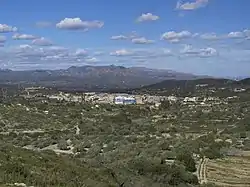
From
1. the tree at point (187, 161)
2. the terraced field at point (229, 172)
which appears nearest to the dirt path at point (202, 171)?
the terraced field at point (229, 172)

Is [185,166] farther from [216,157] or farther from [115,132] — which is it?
[115,132]

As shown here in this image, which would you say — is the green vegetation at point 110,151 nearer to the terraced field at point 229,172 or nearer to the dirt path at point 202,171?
the dirt path at point 202,171

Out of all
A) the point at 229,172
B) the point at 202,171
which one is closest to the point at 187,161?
the point at 202,171

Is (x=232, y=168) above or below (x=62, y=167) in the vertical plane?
below

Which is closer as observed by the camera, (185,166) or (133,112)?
(185,166)

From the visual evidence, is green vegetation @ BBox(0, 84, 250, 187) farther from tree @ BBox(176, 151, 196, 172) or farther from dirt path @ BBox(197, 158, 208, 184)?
dirt path @ BBox(197, 158, 208, 184)

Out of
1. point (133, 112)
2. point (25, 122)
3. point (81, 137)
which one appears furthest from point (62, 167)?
point (133, 112)

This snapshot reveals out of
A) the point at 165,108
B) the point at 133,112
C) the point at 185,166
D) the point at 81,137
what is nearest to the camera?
Answer: the point at 185,166

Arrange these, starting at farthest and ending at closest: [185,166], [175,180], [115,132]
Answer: [115,132] → [185,166] → [175,180]
